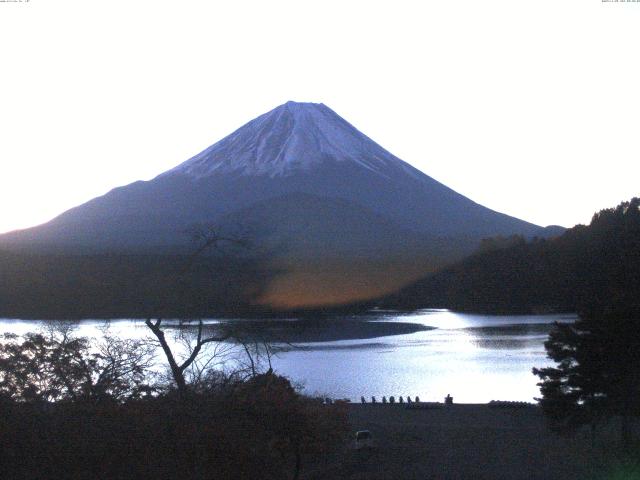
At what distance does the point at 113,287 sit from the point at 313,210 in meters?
49.7

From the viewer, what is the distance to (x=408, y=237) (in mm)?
60406

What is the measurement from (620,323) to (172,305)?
18.5ft

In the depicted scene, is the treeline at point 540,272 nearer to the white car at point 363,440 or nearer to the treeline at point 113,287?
the treeline at point 113,287

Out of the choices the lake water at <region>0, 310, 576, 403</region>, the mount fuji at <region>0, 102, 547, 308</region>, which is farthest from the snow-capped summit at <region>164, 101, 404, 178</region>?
the lake water at <region>0, 310, 576, 403</region>

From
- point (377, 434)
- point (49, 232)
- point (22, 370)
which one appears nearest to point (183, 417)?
point (22, 370)

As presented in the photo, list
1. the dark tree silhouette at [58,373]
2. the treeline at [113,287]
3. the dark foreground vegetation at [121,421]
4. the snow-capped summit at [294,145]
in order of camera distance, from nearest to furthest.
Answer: the dark foreground vegetation at [121,421] → the dark tree silhouette at [58,373] → the treeline at [113,287] → the snow-capped summit at [294,145]

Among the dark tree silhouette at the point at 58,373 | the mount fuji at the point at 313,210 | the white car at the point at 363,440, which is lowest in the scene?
the white car at the point at 363,440

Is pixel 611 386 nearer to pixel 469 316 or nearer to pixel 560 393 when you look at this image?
pixel 560 393

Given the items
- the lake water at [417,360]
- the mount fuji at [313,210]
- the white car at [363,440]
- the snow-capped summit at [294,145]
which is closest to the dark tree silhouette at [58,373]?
the white car at [363,440]

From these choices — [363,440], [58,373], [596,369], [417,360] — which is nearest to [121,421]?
[58,373]

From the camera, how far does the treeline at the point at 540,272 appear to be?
127 ft

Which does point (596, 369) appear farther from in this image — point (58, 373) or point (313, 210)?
point (313, 210)

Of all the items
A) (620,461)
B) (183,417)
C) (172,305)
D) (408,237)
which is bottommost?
(620,461)

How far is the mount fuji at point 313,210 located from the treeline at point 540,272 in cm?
247
